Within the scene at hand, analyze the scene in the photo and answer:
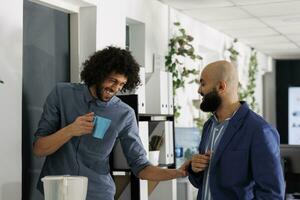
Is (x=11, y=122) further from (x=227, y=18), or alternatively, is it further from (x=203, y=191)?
(x=227, y=18)

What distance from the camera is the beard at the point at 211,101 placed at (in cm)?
238

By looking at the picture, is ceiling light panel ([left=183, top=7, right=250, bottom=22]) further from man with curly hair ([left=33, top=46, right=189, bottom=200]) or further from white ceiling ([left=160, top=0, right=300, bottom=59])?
man with curly hair ([left=33, top=46, right=189, bottom=200])

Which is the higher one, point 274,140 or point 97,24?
point 97,24

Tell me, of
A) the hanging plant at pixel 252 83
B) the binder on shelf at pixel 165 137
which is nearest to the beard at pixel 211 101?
the binder on shelf at pixel 165 137

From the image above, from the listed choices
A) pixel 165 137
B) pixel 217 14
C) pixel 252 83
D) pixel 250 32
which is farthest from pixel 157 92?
pixel 252 83

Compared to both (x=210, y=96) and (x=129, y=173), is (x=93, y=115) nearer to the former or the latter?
(x=210, y=96)

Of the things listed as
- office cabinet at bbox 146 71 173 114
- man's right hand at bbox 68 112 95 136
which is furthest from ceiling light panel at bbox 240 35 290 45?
man's right hand at bbox 68 112 95 136

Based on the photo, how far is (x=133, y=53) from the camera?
4.58 metres

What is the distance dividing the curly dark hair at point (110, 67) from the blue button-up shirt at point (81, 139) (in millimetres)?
95

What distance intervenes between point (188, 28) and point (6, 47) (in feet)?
10.2

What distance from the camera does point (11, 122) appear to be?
273 centimetres

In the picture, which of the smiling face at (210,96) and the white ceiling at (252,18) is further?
the white ceiling at (252,18)

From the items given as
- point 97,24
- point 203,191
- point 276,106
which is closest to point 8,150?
point 203,191

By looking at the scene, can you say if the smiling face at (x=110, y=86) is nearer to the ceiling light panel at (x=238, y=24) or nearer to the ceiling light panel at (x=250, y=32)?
the ceiling light panel at (x=238, y=24)
